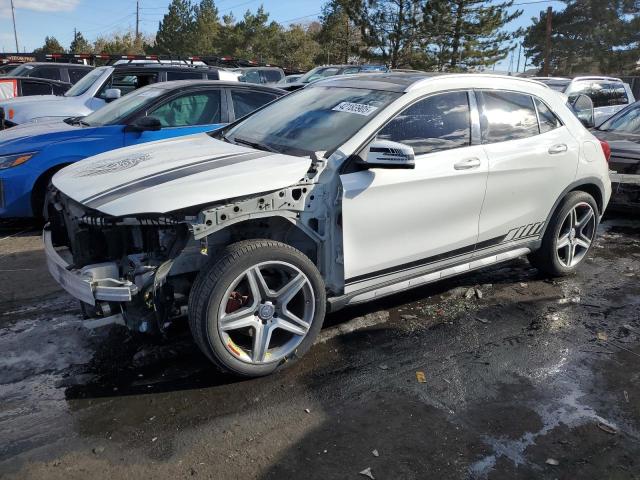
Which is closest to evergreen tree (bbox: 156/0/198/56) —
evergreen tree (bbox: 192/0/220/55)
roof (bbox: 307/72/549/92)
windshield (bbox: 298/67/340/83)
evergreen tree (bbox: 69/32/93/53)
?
evergreen tree (bbox: 192/0/220/55)

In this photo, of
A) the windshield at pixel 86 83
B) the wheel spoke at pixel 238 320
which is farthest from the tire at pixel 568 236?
the windshield at pixel 86 83

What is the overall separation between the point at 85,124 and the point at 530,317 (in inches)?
222

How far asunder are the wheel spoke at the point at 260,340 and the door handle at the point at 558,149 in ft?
9.67

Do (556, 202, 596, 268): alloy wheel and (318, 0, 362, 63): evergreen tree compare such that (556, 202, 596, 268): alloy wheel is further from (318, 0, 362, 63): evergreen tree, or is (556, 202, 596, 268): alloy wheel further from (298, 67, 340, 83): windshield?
(318, 0, 362, 63): evergreen tree

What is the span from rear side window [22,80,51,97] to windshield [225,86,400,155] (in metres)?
10.2

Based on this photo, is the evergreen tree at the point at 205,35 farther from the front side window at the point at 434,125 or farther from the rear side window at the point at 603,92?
the front side window at the point at 434,125

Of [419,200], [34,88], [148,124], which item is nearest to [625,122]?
[419,200]

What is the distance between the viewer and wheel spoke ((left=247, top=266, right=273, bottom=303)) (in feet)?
10.5

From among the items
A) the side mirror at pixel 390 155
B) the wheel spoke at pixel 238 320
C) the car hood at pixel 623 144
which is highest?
the side mirror at pixel 390 155

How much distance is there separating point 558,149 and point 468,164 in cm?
118

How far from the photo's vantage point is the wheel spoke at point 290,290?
3365 millimetres

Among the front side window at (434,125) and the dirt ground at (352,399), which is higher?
the front side window at (434,125)

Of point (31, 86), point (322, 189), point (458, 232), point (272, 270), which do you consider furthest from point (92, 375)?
point (31, 86)

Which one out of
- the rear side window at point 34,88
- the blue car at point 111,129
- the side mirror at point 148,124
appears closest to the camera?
the blue car at point 111,129
